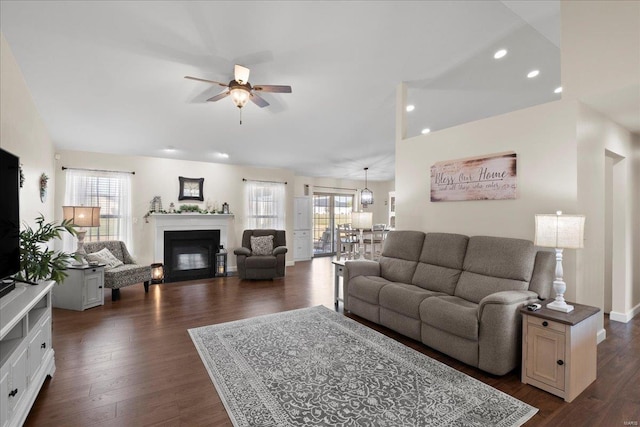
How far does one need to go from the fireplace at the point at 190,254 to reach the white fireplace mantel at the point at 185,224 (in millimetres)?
84

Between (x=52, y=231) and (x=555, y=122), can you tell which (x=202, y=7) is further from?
(x=555, y=122)

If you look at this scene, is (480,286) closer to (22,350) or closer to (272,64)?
(272,64)

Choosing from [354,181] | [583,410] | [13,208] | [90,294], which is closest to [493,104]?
[583,410]

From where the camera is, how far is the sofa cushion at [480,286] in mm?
2730

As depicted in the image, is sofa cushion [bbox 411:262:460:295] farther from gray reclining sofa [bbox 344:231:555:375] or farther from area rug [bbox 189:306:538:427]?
area rug [bbox 189:306:538:427]

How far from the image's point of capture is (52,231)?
255cm

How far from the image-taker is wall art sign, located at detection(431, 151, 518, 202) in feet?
→ 10.4

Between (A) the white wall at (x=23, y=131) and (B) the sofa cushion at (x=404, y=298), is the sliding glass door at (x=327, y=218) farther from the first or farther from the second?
(A) the white wall at (x=23, y=131)

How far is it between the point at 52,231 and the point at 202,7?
2.31m

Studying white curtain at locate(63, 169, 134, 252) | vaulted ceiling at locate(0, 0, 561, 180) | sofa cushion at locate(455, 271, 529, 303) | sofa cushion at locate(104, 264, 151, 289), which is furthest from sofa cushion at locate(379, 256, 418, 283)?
white curtain at locate(63, 169, 134, 252)

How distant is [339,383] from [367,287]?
4.51ft

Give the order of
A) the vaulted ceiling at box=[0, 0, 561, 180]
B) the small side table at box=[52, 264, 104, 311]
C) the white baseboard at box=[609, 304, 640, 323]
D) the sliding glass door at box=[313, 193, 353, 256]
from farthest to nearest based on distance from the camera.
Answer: the sliding glass door at box=[313, 193, 353, 256] < the small side table at box=[52, 264, 104, 311] < the white baseboard at box=[609, 304, 640, 323] < the vaulted ceiling at box=[0, 0, 561, 180]

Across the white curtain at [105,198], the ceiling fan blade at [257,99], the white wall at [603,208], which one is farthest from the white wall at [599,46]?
the white curtain at [105,198]

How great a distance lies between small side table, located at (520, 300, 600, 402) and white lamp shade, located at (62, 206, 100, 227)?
5453 millimetres
